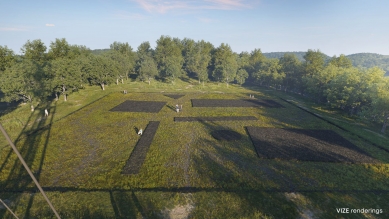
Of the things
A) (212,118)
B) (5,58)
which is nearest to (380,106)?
(212,118)

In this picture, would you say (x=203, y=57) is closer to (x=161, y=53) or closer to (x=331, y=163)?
(x=161, y=53)

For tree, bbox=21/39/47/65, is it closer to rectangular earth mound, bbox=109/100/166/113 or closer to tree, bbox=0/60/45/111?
tree, bbox=0/60/45/111

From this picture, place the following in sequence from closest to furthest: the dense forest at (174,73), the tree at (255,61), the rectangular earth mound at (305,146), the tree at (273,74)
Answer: the rectangular earth mound at (305,146)
the dense forest at (174,73)
the tree at (273,74)
the tree at (255,61)

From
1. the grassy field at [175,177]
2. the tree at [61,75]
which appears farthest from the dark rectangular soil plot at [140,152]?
the tree at [61,75]

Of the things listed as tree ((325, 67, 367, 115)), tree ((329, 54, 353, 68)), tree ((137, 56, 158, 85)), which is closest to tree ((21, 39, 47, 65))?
tree ((137, 56, 158, 85))

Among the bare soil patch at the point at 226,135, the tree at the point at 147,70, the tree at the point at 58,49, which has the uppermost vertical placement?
the tree at the point at 58,49

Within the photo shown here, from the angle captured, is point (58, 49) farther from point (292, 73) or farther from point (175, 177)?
point (292, 73)

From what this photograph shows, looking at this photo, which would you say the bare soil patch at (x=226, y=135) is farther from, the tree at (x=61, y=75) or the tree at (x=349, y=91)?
the tree at (x=61, y=75)
